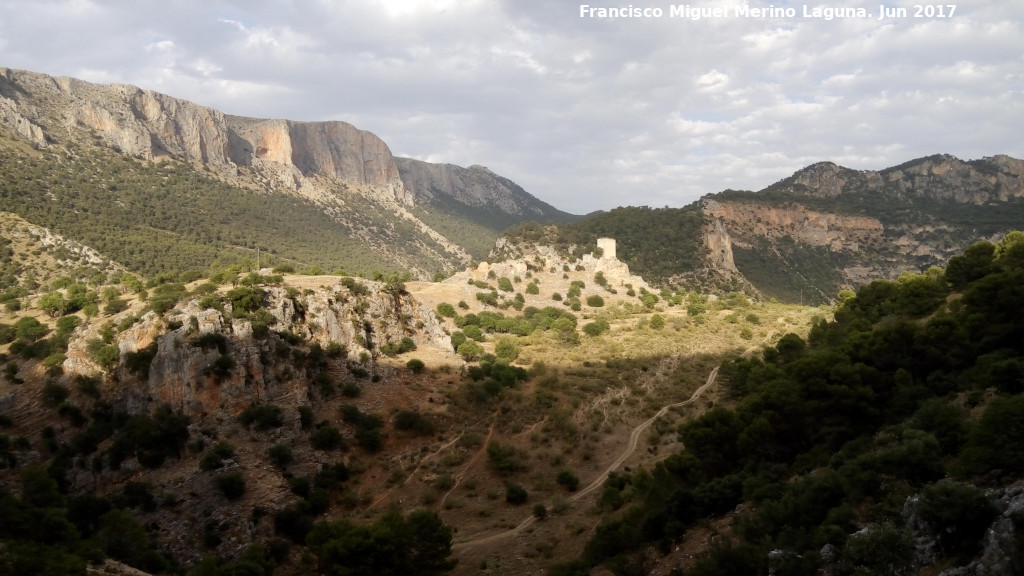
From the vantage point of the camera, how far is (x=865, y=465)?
13.6m

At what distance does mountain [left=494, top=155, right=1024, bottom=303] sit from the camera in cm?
8825

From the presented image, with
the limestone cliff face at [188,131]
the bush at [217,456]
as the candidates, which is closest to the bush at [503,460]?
the bush at [217,456]

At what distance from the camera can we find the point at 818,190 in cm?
13088

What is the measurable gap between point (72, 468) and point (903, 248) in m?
121

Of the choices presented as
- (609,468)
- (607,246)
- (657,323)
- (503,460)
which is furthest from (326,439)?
(607,246)

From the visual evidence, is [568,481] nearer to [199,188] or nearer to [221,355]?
[221,355]

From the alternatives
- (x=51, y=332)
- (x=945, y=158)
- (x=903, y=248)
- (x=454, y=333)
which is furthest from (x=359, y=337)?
(x=945, y=158)

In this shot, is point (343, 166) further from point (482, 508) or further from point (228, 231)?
point (482, 508)

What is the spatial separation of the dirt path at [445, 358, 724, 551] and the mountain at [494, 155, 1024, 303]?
43.1 metres

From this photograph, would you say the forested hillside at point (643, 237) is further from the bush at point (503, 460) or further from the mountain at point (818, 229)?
the bush at point (503, 460)

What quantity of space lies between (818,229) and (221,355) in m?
112

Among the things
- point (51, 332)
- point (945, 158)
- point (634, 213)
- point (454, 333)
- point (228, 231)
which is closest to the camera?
point (51, 332)

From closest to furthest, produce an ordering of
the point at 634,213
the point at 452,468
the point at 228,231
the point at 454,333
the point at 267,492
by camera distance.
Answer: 1. the point at 267,492
2. the point at 452,468
3. the point at 454,333
4. the point at 228,231
5. the point at 634,213

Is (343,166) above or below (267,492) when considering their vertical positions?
above
